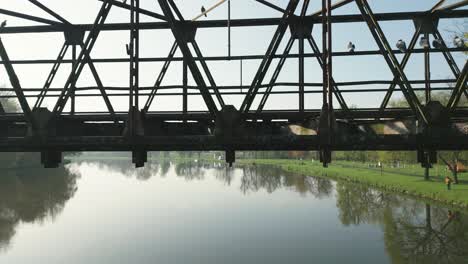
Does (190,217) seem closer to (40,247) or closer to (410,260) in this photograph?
(40,247)

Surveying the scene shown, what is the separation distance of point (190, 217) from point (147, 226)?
5.01 m

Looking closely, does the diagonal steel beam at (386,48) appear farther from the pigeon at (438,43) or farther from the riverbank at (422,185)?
the riverbank at (422,185)

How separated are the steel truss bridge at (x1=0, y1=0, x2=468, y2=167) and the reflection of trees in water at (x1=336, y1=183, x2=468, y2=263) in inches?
701

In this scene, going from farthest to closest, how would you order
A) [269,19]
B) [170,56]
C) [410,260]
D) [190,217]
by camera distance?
[190,217] → [410,260] → [170,56] → [269,19]

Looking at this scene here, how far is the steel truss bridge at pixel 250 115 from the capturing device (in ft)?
25.3

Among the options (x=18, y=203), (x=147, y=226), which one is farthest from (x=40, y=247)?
(x=18, y=203)

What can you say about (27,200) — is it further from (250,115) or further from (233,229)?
(250,115)

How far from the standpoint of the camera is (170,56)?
10.7 metres

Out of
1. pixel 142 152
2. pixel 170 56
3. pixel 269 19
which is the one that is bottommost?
pixel 142 152

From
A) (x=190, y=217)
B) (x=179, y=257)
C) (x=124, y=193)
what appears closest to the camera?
(x=179, y=257)

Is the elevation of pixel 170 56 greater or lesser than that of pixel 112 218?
greater

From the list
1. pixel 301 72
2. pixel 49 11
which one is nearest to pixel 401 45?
pixel 301 72

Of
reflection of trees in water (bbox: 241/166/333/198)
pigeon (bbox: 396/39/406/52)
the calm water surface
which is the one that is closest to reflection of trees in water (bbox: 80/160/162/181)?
reflection of trees in water (bbox: 241/166/333/198)

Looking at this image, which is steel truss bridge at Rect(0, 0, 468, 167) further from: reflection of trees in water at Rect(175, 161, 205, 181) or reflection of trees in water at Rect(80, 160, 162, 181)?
reflection of trees in water at Rect(80, 160, 162, 181)
